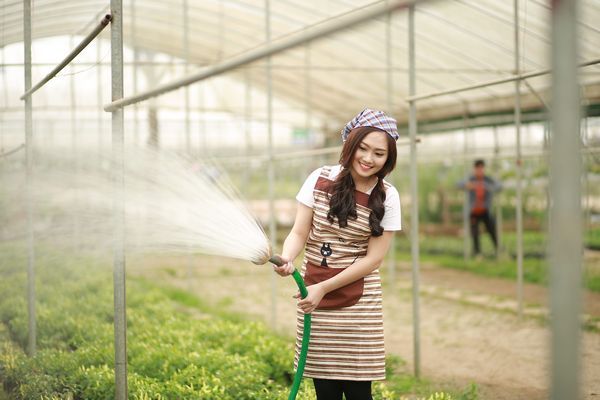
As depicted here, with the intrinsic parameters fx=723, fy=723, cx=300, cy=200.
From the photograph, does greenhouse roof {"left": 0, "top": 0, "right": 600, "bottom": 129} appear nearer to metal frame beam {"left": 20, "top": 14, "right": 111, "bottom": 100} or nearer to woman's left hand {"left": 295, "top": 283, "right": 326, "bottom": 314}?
metal frame beam {"left": 20, "top": 14, "right": 111, "bottom": 100}

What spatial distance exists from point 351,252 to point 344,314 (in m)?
0.24

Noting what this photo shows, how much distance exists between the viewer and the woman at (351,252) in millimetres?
2742

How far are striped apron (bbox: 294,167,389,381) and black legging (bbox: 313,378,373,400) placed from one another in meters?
0.05

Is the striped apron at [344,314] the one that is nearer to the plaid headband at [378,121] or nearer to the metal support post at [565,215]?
the plaid headband at [378,121]

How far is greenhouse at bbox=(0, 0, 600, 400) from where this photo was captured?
8.32ft

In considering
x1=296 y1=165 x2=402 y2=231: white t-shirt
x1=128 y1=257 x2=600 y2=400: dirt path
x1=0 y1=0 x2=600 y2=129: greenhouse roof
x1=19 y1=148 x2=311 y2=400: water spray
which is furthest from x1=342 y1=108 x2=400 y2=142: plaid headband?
x1=0 y1=0 x2=600 y2=129: greenhouse roof

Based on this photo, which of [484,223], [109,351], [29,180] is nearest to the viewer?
[109,351]

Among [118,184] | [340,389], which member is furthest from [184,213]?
[340,389]

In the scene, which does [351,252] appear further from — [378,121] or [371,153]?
[378,121]

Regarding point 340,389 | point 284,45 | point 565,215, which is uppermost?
point 284,45

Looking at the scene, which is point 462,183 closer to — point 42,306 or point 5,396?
point 42,306

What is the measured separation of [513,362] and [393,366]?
109cm

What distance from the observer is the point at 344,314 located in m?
2.82

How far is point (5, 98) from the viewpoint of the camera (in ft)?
18.9
